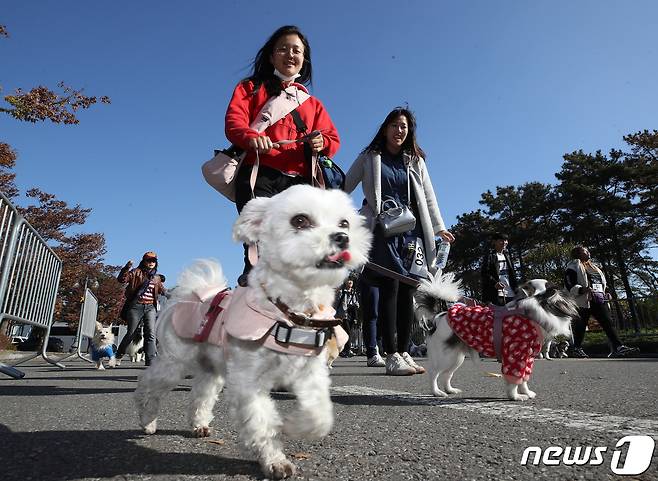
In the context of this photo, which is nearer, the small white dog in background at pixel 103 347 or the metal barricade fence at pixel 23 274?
the metal barricade fence at pixel 23 274

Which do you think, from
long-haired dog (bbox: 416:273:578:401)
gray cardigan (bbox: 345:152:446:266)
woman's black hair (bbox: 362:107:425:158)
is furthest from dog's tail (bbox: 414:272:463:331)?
woman's black hair (bbox: 362:107:425:158)

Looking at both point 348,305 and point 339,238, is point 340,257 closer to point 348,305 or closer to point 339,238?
point 339,238

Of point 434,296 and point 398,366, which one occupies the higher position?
point 434,296

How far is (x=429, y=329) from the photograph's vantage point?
185 inches

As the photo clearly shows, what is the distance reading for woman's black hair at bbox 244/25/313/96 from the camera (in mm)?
3676

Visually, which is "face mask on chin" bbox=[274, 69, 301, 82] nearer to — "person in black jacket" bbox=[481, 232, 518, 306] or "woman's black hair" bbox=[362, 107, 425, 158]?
"woman's black hair" bbox=[362, 107, 425, 158]

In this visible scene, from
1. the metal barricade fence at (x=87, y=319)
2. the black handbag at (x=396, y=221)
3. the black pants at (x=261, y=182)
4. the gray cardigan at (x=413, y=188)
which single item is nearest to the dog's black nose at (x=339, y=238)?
the black pants at (x=261, y=182)

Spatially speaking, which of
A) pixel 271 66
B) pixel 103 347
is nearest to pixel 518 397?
pixel 271 66

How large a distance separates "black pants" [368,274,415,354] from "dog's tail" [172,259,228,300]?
2.63m

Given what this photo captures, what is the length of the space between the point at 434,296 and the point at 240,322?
3.23 metres

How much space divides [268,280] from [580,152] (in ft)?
132

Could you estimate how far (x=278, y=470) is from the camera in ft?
5.69

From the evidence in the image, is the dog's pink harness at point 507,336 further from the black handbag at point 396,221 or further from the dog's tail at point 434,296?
the black handbag at point 396,221

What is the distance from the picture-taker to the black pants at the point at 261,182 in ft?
10.9
